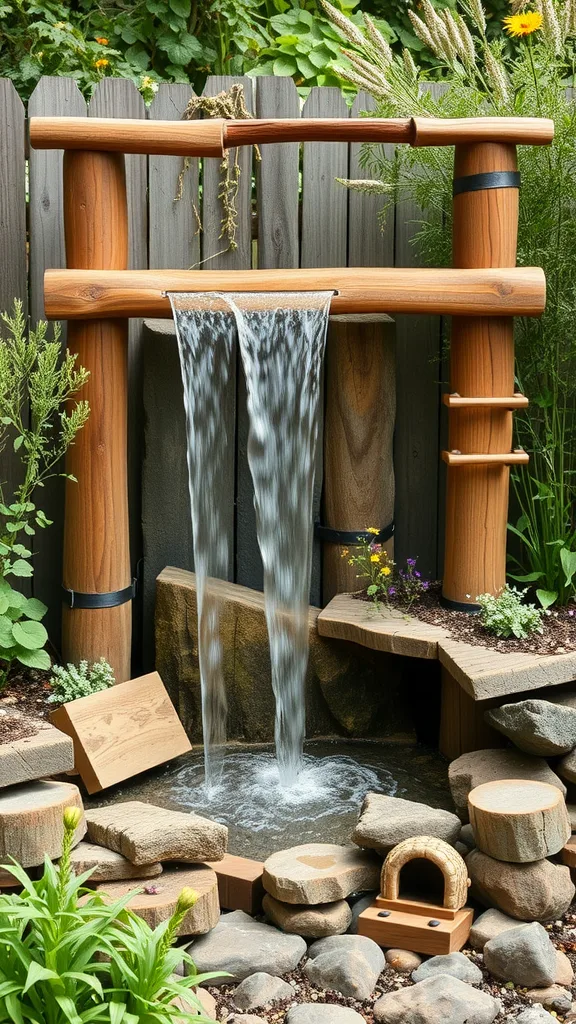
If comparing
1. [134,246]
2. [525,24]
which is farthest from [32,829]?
[525,24]

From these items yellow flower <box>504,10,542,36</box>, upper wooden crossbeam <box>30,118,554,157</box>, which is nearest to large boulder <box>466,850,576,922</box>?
upper wooden crossbeam <box>30,118,554,157</box>

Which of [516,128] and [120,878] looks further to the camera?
[516,128]

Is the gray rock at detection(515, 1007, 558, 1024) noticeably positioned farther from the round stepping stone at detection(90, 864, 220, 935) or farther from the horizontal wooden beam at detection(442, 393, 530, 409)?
the horizontal wooden beam at detection(442, 393, 530, 409)

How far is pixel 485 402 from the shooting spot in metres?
3.97

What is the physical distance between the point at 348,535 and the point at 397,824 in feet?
4.93

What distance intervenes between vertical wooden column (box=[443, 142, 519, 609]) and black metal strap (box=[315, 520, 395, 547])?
370 mm

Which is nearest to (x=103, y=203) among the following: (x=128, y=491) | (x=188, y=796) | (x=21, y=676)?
(x=128, y=491)

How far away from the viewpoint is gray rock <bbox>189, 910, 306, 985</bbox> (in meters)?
2.94

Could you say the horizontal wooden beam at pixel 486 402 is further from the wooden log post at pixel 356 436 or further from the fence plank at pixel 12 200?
the fence plank at pixel 12 200

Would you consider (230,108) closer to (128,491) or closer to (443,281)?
(443,281)

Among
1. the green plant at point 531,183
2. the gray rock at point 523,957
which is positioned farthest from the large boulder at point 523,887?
the green plant at point 531,183

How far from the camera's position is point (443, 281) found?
3902 mm

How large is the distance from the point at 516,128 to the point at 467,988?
2.69m

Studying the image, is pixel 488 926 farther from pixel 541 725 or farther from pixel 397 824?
pixel 541 725
